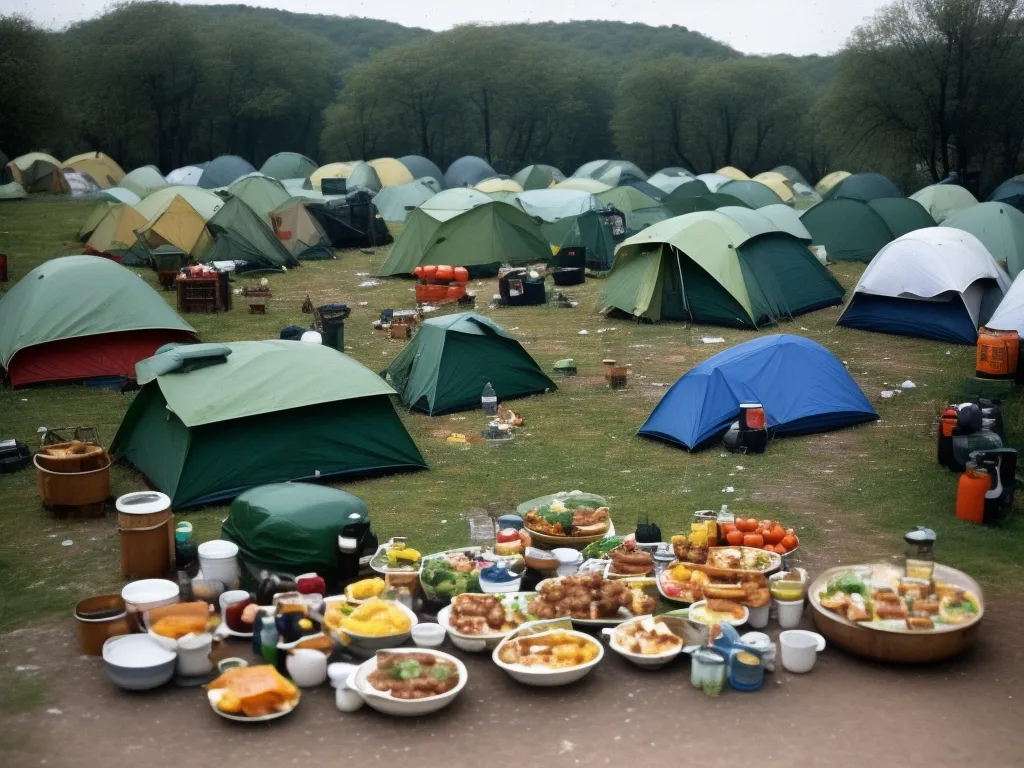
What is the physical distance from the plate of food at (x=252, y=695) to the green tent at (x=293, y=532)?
1.49 meters

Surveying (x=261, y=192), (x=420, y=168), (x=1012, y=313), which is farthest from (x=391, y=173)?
(x=1012, y=313)

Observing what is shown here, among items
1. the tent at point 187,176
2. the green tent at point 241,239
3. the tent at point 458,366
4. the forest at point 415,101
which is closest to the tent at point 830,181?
the forest at point 415,101

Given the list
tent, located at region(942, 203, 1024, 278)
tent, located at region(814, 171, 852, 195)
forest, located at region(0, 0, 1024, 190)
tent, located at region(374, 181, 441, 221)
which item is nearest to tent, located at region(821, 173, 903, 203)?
forest, located at region(0, 0, 1024, 190)

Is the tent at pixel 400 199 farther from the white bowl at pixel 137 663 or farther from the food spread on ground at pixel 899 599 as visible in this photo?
the white bowl at pixel 137 663

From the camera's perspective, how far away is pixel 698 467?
38.2 ft

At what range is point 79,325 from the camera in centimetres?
1522

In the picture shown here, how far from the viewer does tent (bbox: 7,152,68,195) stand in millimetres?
42438

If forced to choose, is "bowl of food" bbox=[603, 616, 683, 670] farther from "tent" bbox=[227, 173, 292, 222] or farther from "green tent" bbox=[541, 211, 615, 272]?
"tent" bbox=[227, 173, 292, 222]

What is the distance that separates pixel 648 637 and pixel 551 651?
0.64m

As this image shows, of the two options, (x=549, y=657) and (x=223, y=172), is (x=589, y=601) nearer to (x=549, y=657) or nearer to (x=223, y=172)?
(x=549, y=657)

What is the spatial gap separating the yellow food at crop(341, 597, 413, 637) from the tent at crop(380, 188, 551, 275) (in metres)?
18.1

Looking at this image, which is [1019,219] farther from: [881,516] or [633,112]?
[633,112]

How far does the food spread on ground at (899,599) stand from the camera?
7305 millimetres

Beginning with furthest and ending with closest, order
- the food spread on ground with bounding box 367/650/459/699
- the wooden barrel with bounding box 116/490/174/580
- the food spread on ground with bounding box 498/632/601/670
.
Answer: the wooden barrel with bounding box 116/490/174/580 → the food spread on ground with bounding box 498/632/601/670 → the food spread on ground with bounding box 367/650/459/699
